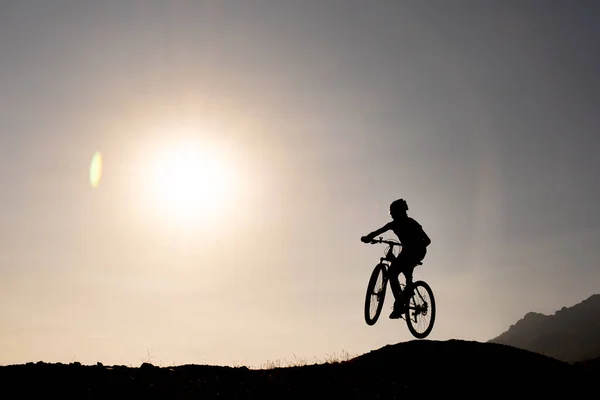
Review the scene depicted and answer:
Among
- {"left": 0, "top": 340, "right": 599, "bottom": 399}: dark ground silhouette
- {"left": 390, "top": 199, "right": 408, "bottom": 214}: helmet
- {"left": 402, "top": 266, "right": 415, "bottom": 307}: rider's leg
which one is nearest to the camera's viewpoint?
{"left": 0, "top": 340, "right": 599, "bottom": 399}: dark ground silhouette

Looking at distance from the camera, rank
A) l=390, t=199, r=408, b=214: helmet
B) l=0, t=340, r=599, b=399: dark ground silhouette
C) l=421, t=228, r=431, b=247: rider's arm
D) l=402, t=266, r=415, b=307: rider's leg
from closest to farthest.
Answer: l=0, t=340, r=599, b=399: dark ground silhouette < l=390, t=199, r=408, b=214: helmet < l=421, t=228, r=431, b=247: rider's arm < l=402, t=266, r=415, b=307: rider's leg

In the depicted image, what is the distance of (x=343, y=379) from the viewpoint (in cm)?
1062

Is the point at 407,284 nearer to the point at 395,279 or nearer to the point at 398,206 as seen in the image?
the point at 395,279

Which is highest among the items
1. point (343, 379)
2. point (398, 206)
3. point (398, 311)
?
point (398, 206)

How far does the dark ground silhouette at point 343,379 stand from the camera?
30.0ft

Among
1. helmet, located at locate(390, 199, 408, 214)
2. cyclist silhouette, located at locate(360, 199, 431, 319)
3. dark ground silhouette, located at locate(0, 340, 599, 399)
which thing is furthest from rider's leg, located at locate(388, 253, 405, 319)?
dark ground silhouette, located at locate(0, 340, 599, 399)

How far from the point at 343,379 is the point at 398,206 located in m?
5.10

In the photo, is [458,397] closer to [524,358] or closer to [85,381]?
[524,358]

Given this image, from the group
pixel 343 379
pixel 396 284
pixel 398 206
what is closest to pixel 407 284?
pixel 396 284

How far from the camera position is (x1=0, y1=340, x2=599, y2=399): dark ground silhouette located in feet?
30.0

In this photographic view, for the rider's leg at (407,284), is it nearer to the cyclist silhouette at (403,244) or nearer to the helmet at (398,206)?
the cyclist silhouette at (403,244)

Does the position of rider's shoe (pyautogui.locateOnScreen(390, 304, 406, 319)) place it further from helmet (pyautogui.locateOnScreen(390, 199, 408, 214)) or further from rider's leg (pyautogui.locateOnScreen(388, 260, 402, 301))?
helmet (pyautogui.locateOnScreen(390, 199, 408, 214))

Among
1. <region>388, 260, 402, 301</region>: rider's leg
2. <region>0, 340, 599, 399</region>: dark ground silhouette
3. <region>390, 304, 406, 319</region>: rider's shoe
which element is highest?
<region>388, 260, 402, 301</region>: rider's leg

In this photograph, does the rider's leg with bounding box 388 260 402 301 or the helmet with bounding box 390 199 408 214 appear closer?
the helmet with bounding box 390 199 408 214
